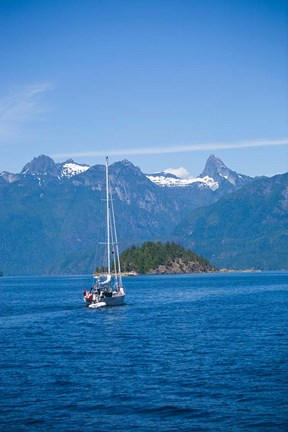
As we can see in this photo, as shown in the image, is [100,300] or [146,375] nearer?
[146,375]

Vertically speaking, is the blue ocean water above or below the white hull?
below

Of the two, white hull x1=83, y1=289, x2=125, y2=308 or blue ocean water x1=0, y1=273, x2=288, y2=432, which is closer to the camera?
blue ocean water x1=0, y1=273, x2=288, y2=432

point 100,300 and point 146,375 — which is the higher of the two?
point 100,300

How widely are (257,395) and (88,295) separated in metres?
91.7

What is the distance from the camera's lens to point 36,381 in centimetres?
5822

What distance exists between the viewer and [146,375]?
59812 mm

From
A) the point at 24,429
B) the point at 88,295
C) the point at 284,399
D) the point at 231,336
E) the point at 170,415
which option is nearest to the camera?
the point at 24,429

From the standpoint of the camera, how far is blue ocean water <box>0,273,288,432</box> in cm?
4547

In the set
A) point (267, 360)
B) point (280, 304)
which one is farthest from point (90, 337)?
point (280, 304)

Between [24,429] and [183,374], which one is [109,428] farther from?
[183,374]

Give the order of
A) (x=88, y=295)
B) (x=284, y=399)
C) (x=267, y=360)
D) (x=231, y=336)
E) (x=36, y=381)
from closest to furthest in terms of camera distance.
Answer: (x=284, y=399)
(x=36, y=381)
(x=267, y=360)
(x=231, y=336)
(x=88, y=295)

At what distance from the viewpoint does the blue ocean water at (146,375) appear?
4547 centimetres

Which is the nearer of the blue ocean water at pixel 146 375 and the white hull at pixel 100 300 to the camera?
the blue ocean water at pixel 146 375

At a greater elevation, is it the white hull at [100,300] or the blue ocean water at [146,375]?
the white hull at [100,300]
